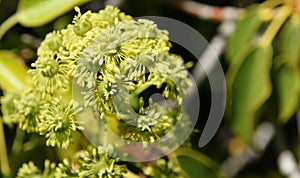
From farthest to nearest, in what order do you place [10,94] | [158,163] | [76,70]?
[10,94] < [158,163] < [76,70]

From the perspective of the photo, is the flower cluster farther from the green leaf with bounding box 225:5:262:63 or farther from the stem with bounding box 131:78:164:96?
the green leaf with bounding box 225:5:262:63

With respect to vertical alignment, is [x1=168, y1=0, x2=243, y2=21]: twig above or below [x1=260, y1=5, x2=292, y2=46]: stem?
above

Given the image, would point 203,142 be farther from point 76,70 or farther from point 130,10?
point 130,10

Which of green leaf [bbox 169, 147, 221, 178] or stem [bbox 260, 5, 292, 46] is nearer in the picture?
green leaf [bbox 169, 147, 221, 178]

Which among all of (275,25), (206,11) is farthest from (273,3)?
(206,11)

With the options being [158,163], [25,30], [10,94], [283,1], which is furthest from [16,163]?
[283,1]

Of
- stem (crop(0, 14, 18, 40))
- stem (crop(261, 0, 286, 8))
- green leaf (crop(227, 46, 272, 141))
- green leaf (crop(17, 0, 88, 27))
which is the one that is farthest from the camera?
stem (crop(261, 0, 286, 8))

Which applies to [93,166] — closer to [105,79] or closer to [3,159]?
[105,79]

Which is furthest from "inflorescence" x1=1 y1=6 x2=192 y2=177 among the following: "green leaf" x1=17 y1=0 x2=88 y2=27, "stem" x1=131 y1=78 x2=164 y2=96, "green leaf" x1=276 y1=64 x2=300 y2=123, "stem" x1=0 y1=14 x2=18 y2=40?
"green leaf" x1=276 y1=64 x2=300 y2=123
